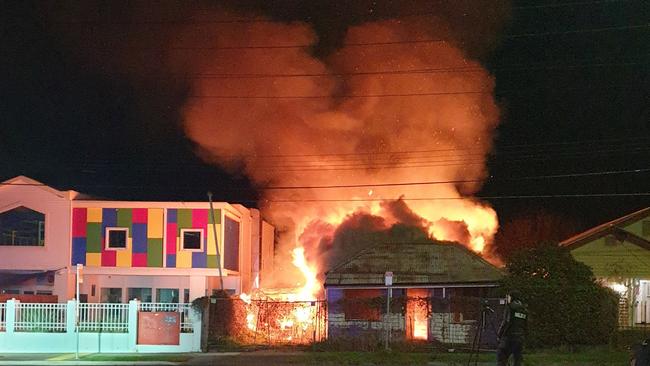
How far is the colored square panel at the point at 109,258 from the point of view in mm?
37156

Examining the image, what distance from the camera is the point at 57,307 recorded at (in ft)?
82.0

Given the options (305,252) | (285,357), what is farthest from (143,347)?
(305,252)

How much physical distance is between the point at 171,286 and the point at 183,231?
3365 millimetres

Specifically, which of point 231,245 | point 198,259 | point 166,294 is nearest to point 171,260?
point 198,259

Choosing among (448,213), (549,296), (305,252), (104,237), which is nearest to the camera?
(549,296)

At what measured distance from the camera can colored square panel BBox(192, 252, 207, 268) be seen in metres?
37.2

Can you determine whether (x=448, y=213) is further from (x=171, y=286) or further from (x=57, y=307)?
(x=57, y=307)

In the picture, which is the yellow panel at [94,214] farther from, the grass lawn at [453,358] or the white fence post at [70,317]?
the grass lawn at [453,358]

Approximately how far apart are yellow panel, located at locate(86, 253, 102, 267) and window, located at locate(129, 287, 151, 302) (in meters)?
2.79

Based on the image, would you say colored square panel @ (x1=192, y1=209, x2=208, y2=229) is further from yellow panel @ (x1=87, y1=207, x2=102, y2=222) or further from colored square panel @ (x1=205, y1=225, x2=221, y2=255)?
yellow panel @ (x1=87, y1=207, x2=102, y2=222)

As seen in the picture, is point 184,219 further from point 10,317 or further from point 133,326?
point 133,326

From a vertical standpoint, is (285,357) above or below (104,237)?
below

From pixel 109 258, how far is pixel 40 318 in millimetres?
12430

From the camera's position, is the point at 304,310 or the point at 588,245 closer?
the point at 304,310
